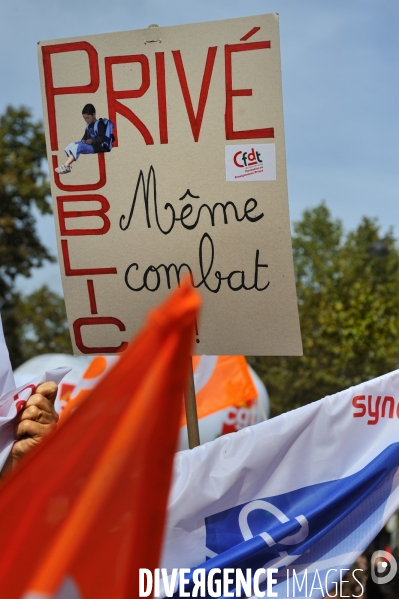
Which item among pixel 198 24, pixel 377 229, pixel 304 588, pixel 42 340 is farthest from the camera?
pixel 42 340

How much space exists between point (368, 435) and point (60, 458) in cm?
156

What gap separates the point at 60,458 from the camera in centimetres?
120

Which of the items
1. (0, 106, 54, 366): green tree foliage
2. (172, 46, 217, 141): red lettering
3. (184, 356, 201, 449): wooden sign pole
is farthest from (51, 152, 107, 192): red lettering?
(0, 106, 54, 366): green tree foliage

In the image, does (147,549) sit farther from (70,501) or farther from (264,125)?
(264,125)

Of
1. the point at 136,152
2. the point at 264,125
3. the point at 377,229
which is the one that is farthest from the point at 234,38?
the point at 377,229

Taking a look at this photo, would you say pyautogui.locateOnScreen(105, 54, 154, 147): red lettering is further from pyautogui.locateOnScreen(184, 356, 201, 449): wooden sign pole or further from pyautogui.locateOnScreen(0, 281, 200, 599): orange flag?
pyautogui.locateOnScreen(0, 281, 200, 599): orange flag

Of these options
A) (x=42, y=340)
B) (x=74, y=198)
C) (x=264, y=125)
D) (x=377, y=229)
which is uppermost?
(x=264, y=125)

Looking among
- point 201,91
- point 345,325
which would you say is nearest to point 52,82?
point 201,91

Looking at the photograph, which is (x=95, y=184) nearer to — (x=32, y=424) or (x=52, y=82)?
(x=52, y=82)

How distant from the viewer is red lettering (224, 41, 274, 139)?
2.68 meters

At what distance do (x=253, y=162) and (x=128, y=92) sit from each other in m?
0.51

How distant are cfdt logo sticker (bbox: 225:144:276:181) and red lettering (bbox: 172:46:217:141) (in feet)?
0.47

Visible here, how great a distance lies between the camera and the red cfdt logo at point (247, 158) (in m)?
2.70

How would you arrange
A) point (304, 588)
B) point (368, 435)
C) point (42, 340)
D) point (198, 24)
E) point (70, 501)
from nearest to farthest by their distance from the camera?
point (70, 501) < point (304, 588) < point (368, 435) < point (198, 24) < point (42, 340)
